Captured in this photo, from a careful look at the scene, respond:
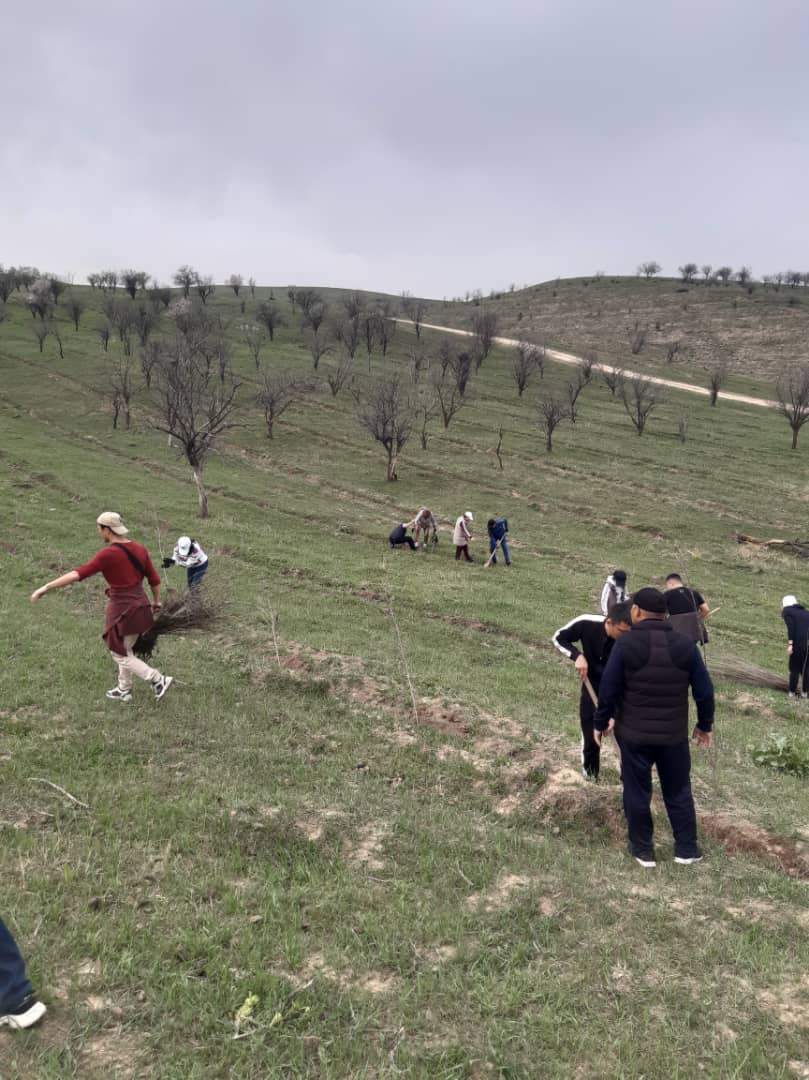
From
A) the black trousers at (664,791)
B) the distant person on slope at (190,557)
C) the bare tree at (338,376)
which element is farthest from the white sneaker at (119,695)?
the bare tree at (338,376)

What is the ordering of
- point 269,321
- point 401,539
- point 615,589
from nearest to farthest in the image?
point 615,589 < point 401,539 < point 269,321

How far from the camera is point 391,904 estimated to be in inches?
169

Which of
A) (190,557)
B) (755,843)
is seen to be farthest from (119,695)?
(755,843)

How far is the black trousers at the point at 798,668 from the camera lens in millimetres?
11078

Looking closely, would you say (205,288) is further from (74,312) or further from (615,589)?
(615,589)

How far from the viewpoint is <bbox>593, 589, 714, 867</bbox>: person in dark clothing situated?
4.90 m

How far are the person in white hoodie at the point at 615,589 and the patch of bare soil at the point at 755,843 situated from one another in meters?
3.37

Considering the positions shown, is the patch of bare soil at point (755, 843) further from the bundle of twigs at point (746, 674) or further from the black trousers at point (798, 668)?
A: the bundle of twigs at point (746, 674)

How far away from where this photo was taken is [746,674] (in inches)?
468

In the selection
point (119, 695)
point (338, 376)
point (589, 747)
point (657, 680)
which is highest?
point (338, 376)

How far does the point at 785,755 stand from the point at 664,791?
3.85 metres

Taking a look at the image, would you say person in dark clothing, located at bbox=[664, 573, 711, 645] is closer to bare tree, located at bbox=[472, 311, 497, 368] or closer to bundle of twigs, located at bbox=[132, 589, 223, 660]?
bundle of twigs, located at bbox=[132, 589, 223, 660]

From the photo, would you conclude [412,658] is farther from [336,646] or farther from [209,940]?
[209,940]

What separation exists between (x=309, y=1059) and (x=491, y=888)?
1.85 meters
